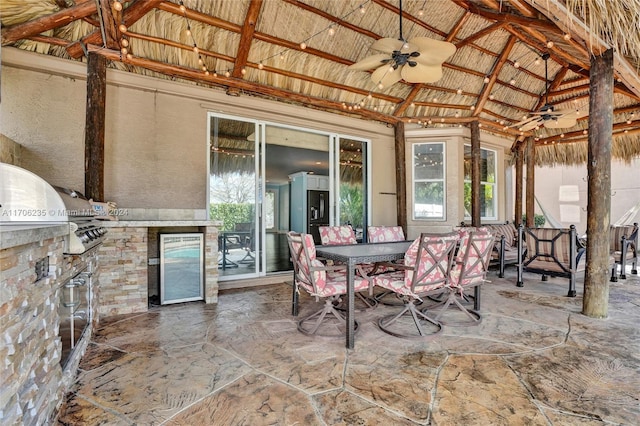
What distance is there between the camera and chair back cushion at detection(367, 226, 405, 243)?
178 inches

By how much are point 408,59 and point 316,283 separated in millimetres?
2774

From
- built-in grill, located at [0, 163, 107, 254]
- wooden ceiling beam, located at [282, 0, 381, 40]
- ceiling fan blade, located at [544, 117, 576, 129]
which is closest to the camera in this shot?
built-in grill, located at [0, 163, 107, 254]

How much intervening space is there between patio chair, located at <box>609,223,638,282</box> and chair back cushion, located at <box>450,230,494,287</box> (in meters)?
3.63

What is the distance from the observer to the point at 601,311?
3338 mm

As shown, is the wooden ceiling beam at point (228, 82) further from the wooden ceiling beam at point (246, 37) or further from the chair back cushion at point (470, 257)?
the chair back cushion at point (470, 257)

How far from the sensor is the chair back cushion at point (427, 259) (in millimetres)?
2791

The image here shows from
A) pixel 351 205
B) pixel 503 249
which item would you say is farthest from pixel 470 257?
pixel 351 205

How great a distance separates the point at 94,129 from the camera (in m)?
3.67

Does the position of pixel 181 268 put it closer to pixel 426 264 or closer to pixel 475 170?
pixel 426 264

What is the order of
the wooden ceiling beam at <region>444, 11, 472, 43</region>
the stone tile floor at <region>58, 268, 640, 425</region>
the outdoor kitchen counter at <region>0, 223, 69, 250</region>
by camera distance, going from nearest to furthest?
the outdoor kitchen counter at <region>0, 223, 69, 250</region> < the stone tile floor at <region>58, 268, 640, 425</region> < the wooden ceiling beam at <region>444, 11, 472, 43</region>

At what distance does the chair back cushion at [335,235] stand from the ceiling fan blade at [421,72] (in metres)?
2.20

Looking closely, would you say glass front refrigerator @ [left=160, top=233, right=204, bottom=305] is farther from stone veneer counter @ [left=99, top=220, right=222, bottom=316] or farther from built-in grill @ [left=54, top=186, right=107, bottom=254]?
built-in grill @ [left=54, top=186, right=107, bottom=254]

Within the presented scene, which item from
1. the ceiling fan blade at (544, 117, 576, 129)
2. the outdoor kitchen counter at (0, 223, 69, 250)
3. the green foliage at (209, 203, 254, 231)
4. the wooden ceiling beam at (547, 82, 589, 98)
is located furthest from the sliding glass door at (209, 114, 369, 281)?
the wooden ceiling beam at (547, 82, 589, 98)

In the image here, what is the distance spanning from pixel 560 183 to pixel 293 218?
34.6 ft
